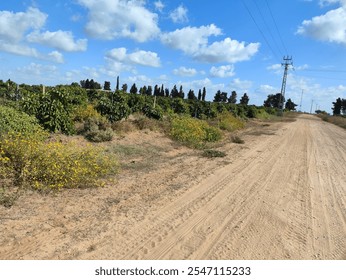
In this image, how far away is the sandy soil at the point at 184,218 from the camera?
4.06 m

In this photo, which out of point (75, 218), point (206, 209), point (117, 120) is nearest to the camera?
point (75, 218)

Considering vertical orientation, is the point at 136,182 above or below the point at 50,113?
below

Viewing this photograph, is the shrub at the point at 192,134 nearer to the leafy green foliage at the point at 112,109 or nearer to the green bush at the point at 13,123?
the leafy green foliage at the point at 112,109

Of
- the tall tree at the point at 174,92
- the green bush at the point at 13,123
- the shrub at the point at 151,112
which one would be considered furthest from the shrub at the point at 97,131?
the tall tree at the point at 174,92

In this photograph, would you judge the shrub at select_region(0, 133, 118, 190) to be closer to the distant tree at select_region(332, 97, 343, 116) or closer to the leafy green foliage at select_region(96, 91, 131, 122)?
the leafy green foliage at select_region(96, 91, 131, 122)

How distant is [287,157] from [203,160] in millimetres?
3824

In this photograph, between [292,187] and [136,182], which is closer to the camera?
[136,182]

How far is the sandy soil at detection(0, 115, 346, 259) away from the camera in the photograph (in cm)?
406

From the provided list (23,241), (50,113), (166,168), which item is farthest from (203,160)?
(23,241)

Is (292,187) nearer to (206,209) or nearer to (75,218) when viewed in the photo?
(206,209)

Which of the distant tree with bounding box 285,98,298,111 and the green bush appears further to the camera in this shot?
the distant tree with bounding box 285,98,298,111

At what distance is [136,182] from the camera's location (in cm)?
704

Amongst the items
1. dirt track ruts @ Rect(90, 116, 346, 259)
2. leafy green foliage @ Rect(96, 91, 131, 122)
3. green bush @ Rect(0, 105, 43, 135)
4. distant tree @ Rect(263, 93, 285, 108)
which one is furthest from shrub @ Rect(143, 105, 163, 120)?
distant tree @ Rect(263, 93, 285, 108)

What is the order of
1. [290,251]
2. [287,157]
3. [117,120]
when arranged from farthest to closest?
[117,120]
[287,157]
[290,251]
